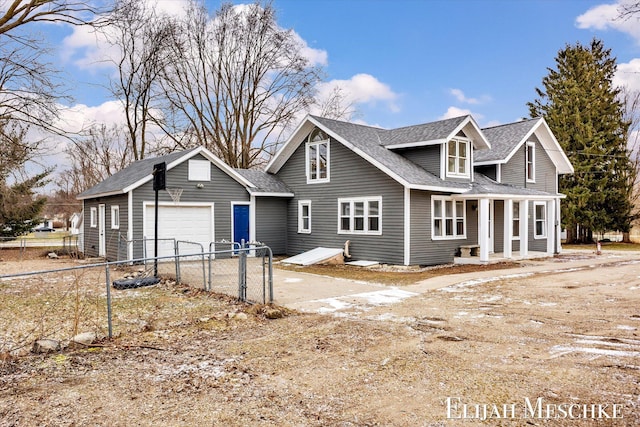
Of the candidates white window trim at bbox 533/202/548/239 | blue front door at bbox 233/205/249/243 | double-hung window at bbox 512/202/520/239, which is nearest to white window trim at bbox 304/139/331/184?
blue front door at bbox 233/205/249/243

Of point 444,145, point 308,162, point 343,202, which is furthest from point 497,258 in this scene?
point 308,162

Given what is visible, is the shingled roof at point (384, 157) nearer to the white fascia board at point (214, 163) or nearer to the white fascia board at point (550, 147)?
the white fascia board at point (214, 163)

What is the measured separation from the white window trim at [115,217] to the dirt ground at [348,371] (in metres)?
10.3

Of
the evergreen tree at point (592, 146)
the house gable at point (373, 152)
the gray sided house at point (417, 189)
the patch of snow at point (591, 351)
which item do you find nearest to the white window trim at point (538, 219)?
the gray sided house at point (417, 189)

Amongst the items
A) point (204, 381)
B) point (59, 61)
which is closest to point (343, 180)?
point (59, 61)

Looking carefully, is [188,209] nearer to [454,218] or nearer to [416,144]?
[416,144]

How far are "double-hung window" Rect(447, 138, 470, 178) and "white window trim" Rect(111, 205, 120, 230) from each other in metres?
12.9

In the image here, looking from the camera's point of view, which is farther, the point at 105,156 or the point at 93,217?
the point at 105,156

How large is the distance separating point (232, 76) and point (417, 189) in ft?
70.7

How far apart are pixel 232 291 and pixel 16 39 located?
7.07 metres

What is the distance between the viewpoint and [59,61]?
1050 cm

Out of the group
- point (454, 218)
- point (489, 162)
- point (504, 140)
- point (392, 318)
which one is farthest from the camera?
point (504, 140)

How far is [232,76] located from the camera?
32625 millimetres

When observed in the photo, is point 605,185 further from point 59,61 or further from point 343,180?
point 59,61
